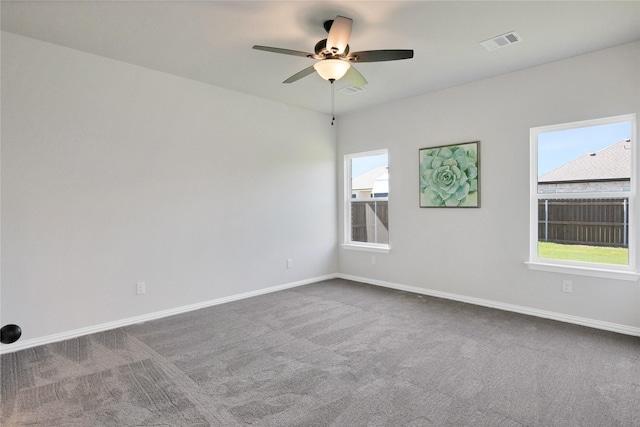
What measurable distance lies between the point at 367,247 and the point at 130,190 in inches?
132

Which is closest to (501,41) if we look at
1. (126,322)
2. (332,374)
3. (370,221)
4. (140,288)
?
(370,221)

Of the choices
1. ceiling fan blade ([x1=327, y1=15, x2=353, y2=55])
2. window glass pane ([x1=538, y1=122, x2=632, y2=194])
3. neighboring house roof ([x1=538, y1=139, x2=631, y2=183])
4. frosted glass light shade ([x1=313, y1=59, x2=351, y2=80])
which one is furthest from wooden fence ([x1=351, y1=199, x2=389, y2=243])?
ceiling fan blade ([x1=327, y1=15, x2=353, y2=55])

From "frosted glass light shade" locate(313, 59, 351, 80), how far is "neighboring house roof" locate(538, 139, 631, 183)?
2.60 metres

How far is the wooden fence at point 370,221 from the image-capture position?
212 inches

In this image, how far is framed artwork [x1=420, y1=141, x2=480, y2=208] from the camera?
4332 millimetres

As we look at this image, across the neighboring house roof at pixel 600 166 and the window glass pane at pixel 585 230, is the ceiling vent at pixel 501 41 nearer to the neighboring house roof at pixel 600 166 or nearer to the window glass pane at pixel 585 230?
the neighboring house roof at pixel 600 166

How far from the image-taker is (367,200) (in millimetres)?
5637

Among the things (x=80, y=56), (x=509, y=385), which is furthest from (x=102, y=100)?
(x=509, y=385)

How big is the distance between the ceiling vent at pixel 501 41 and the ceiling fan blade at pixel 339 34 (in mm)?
1443

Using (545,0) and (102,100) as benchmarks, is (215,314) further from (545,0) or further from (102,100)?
(545,0)

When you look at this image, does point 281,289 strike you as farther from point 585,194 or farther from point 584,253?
point 585,194

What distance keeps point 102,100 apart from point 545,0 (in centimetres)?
394

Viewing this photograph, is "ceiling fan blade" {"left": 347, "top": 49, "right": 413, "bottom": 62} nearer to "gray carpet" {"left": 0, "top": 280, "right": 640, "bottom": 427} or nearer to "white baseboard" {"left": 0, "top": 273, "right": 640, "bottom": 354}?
"gray carpet" {"left": 0, "top": 280, "right": 640, "bottom": 427}

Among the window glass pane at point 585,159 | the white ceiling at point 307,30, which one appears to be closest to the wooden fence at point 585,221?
the window glass pane at point 585,159
